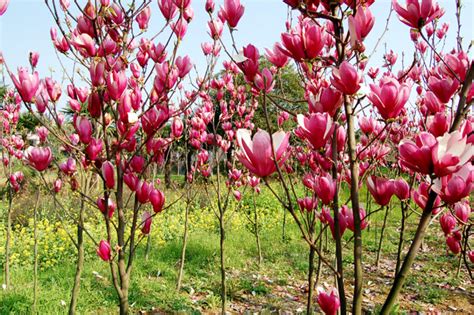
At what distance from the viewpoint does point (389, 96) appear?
890 mm

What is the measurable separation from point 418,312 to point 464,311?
0.49 m

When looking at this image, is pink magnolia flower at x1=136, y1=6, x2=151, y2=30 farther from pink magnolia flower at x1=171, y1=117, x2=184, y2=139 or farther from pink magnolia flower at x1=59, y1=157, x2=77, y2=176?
pink magnolia flower at x1=59, y1=157, x2=77, y2=176

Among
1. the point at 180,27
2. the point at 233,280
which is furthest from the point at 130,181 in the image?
the point at 233,280

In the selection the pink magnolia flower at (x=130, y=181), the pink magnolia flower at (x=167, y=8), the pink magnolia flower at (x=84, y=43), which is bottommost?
the pink magnolia flower at (x=130, y=181)

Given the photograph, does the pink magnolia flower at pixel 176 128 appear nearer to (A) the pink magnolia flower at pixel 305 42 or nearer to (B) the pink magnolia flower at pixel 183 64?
(B) the pink magnolia flower at pixel 183 64

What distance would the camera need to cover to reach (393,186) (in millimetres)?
1109

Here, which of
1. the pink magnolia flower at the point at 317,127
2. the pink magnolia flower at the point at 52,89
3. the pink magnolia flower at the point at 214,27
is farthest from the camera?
the pink magnolia flower at the point at 214,27

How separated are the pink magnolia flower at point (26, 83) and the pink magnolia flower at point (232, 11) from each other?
712 millimetres

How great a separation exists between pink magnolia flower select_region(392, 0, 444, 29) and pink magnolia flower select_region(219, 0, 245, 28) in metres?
0.49

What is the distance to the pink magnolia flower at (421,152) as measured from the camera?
0.83m

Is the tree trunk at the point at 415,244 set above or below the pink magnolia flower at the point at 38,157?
below

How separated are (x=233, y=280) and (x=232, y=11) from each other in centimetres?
382

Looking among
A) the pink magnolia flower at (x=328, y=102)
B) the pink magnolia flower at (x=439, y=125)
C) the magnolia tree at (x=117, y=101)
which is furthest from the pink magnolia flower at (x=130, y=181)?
the pink magnolia flower at (x=439, y=125)

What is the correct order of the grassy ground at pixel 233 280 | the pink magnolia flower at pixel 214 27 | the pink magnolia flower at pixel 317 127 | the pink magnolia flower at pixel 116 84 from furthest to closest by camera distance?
the grassy ground at pixel 233 280 → the pink magnolia flower at pixel 214 27 → the pink magnolia flower at pixel 116 84 → the pink magnolia flower at pixel 317 127
